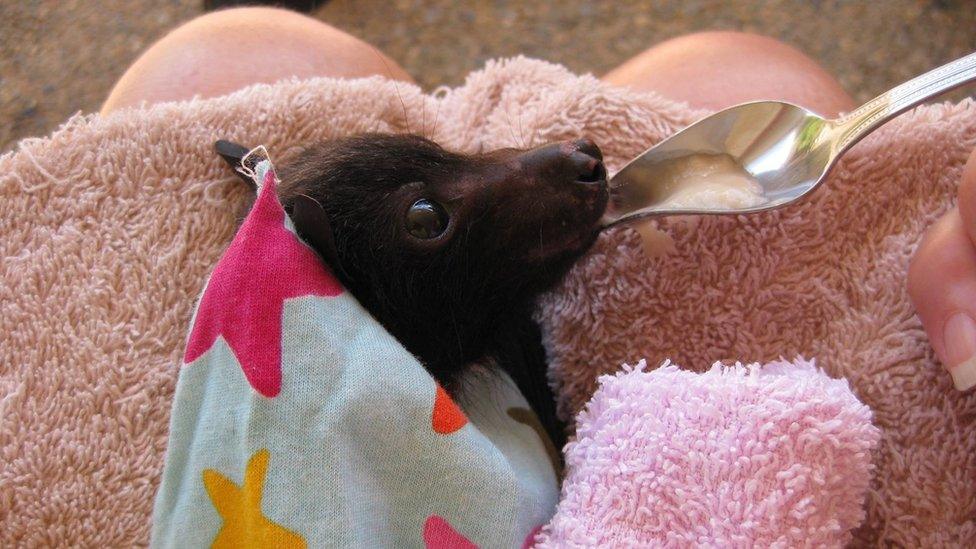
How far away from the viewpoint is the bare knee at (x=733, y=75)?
1.34m

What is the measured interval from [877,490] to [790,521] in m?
0.22

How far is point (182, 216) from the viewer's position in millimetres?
1258

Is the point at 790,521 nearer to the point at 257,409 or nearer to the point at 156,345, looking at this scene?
the point at 257,409

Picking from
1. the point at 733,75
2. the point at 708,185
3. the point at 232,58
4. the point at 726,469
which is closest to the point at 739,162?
the point at 708,185

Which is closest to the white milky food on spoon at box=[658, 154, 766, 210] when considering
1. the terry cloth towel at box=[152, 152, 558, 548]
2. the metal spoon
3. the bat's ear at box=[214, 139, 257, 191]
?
the metal spoon

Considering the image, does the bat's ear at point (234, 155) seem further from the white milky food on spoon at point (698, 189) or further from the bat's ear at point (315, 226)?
the white milky food on spoon at point (698, 189)

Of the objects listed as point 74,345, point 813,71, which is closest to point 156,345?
point 74,345

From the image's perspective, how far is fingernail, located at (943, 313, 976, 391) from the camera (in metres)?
0.91

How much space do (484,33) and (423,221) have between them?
50.5 inches

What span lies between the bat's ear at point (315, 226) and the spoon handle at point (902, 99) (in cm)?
65

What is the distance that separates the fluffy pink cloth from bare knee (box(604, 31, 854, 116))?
0.58 metres

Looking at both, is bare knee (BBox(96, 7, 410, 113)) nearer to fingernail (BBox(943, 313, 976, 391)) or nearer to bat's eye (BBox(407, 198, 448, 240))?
bat's eye (BBox(407, 198, 448, 240))

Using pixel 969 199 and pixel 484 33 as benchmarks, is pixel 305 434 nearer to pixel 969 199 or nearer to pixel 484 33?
pixel 969 199

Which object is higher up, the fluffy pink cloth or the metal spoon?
the metal spoon
